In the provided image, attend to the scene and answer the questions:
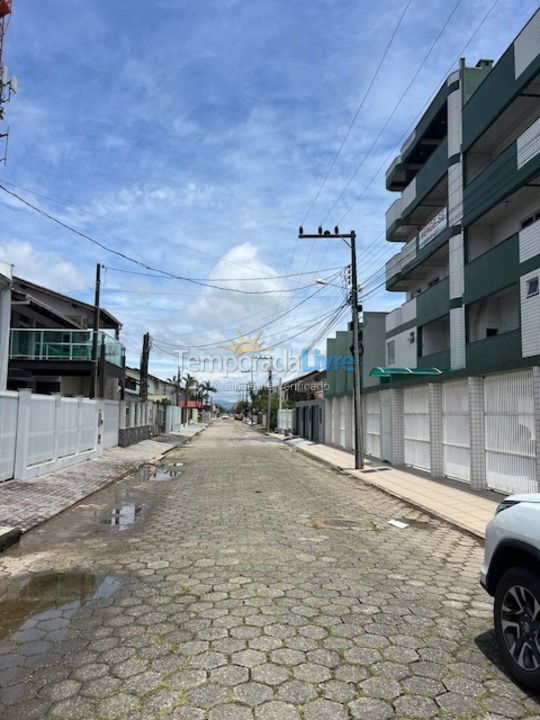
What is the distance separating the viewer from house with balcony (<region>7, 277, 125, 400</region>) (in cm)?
2311

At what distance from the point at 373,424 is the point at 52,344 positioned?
15.4 meters

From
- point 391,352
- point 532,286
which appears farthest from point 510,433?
point 391,352

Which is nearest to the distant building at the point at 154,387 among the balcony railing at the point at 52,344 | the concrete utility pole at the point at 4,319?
the balcony railing at the point at 52,344

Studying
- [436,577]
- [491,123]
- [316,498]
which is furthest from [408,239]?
[436,577]

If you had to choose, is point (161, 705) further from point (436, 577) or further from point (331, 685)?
point (436, 577)

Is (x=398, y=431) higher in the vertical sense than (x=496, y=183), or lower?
lower

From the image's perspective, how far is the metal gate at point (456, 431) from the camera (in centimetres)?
1390

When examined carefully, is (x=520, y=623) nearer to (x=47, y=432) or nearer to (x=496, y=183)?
(x=47, y=432)

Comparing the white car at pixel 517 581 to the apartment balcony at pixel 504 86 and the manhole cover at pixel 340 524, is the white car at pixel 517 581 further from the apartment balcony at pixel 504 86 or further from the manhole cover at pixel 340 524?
the apartment balcony at pixel 504 86

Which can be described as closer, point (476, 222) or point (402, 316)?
point (476, 222)

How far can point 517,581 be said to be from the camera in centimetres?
334

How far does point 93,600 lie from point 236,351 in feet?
137

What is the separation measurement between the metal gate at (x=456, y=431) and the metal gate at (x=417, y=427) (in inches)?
48.9

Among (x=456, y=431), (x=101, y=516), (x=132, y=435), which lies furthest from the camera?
(x=132, y=435)
